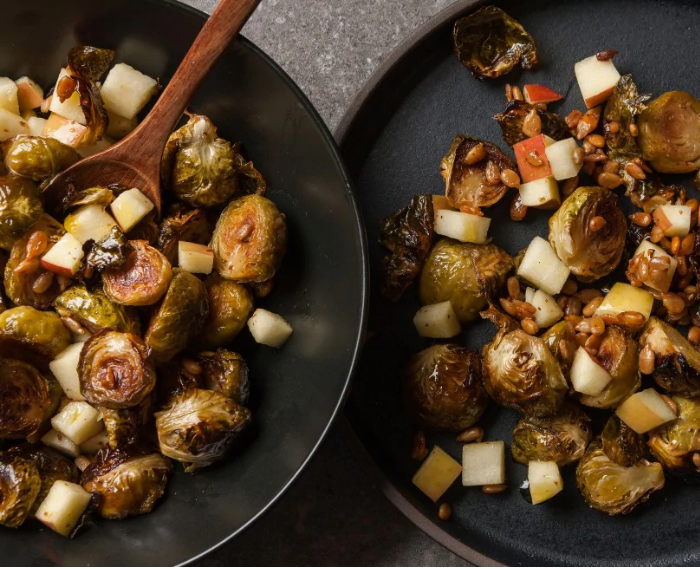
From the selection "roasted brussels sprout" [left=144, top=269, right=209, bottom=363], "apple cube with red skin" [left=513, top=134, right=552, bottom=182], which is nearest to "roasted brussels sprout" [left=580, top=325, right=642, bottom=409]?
"apple cube with red skin" [left=513, top=134, right=552, bottom=182]

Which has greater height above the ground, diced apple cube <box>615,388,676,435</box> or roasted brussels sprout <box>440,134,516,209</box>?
roasted brussels sprout <box>440,134,516,209</box>

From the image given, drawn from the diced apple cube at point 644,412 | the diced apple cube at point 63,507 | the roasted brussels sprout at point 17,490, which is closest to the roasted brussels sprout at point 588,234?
the diced apple cube at point 644,412

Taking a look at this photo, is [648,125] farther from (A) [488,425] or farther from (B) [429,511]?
(B) [429,511]

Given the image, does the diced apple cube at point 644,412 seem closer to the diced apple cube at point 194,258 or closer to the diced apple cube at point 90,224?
the diced apple cube at point 194,258

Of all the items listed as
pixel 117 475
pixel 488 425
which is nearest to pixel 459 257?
pixel 488 425

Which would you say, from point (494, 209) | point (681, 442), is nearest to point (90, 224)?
point (494, 209)

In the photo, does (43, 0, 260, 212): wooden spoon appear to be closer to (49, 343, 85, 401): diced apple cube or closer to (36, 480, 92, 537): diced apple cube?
(49, 343, 85, 401): diced apple cube
